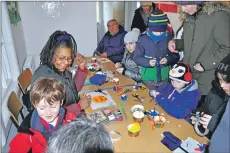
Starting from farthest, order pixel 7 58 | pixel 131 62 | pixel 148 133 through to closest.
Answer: pixel 7 58
pixel 131 62
pixel 148 133

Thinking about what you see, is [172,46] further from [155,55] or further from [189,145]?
[189,145]

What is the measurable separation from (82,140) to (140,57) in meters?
1.92

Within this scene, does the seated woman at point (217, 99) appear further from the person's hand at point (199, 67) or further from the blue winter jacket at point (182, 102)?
the person's hand at point (199, 67)

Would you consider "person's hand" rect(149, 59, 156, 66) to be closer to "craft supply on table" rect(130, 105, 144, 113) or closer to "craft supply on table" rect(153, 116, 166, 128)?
"craft supply on table" rect(130, 105, 144, 113)

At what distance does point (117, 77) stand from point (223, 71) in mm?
1502

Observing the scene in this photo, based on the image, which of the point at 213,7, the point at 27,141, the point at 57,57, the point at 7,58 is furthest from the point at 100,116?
the point at 7,58

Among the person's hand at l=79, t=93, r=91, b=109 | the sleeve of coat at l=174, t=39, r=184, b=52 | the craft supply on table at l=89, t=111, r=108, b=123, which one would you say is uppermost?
the sleeve of coat at l=174, t=39, r=184, b=52

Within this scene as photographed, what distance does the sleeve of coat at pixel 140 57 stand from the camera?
2584 millimetres

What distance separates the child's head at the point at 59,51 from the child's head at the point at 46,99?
0.30 meters

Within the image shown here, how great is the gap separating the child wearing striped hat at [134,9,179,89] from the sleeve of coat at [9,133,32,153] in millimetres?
1557

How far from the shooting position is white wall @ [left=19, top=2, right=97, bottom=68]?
163 inches

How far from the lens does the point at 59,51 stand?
1.71 m

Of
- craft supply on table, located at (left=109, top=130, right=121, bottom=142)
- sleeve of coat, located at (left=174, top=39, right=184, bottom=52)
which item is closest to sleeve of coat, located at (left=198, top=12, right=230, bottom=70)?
sleeve of coat, located at (left=174, top=39, right=184, bottom=52)

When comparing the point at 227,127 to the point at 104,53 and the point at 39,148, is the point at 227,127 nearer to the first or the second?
the point at 39,148
